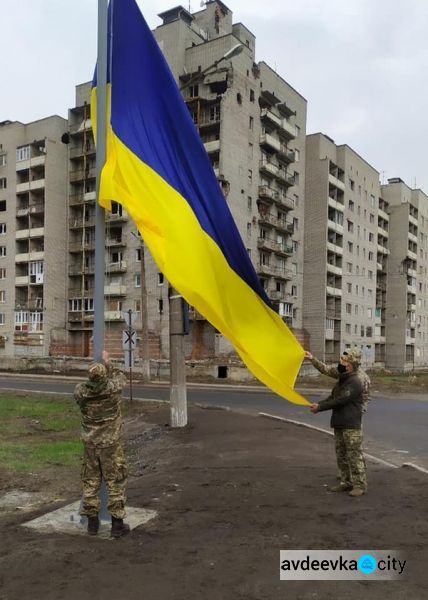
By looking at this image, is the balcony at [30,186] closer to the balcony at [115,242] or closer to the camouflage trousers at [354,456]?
the balcony at [115,242]

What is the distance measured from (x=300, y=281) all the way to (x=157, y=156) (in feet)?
182

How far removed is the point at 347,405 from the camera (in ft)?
23.3

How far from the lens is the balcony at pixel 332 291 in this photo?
61759mm

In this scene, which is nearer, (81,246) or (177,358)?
(177,358)

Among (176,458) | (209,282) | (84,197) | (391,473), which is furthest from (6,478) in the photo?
(84,197)

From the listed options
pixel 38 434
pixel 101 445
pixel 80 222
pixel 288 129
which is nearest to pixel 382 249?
pixel 288 129

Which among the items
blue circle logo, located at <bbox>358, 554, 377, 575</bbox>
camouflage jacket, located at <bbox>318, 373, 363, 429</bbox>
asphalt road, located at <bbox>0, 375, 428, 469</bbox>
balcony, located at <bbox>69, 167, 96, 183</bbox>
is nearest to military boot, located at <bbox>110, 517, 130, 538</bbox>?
blue circle logo, located at <bbox>358, 554, 377, 575</bbox>

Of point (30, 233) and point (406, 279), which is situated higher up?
point (30, 233)

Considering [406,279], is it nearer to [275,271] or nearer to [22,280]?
[275,271]

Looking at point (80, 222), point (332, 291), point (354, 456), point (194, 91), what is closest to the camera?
point (354, 456)

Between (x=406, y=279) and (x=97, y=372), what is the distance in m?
79.6

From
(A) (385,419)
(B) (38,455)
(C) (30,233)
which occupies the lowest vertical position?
(A) (385,419)

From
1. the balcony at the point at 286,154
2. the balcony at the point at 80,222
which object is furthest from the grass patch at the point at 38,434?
the balcony at the point at 286,154

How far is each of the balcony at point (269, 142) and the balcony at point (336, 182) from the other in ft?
30.7
